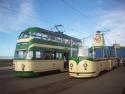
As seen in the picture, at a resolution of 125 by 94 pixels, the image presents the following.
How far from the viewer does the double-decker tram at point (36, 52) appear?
63.7 feet

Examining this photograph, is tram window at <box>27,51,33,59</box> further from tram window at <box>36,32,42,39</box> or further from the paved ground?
the paved ground

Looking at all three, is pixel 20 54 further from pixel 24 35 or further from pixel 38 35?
pixel 38 35

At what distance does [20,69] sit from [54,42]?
5229 mm

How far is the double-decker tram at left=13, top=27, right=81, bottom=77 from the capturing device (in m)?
19.4

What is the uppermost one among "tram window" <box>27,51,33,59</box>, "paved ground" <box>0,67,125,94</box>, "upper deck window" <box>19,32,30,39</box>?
"upper deck window" <box>19,32,30,39</box>

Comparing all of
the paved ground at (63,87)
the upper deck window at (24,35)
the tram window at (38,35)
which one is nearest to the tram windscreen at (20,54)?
the upper deck window at (24,35)

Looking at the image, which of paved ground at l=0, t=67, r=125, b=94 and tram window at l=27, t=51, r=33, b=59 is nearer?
paved ground at l=0, t=67, r=125, b=94

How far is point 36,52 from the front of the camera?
20.0m

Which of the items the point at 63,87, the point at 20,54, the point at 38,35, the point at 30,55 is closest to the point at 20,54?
the point at 20,54

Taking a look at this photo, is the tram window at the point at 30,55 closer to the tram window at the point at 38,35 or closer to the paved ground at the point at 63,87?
the tram window at the point at 38,35

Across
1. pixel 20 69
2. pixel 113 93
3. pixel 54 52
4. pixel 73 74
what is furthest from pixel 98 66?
pixel 113 93

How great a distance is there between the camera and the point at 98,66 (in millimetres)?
20312

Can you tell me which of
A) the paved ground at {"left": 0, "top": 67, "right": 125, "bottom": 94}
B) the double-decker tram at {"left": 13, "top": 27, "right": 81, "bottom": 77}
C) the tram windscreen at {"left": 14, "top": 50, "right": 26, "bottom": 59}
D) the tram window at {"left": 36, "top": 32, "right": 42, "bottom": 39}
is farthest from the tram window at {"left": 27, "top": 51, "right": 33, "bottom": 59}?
the paved ground at {"left": 0, "top": 67, "right": 125, "bottom": 94}

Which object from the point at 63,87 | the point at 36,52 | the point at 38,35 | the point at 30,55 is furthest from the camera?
the point at 38,35
